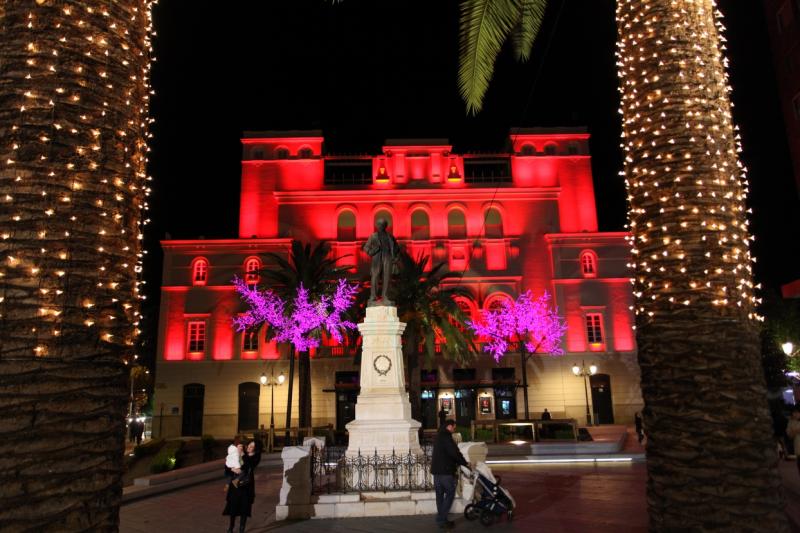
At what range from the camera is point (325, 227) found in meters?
41.1

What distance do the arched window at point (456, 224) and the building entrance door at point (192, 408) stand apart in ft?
66.0

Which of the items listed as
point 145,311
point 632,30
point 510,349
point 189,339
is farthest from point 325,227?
point 632,30

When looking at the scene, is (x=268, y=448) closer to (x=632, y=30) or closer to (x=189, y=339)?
(x=189, y=339)

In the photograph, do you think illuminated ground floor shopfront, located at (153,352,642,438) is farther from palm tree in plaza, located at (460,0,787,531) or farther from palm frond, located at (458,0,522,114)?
palm tree in plaza, located at (460,0,787,531)

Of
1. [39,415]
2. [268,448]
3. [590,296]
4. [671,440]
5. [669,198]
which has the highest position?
[590,296]

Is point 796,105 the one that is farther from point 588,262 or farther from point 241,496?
point 241,496

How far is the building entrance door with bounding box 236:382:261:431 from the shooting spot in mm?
37594

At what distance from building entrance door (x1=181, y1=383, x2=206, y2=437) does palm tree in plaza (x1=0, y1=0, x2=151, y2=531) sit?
37185 mm

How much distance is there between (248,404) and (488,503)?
30897 millimetres

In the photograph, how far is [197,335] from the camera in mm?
38688

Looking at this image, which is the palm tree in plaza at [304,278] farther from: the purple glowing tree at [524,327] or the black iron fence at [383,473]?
the black iron fence at [383,473]

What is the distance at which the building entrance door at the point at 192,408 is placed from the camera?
123 ft

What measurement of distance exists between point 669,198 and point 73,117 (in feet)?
14.4

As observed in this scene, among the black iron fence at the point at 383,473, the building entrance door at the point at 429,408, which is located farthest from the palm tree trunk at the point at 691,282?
the building entrance door at the point at 429,408
